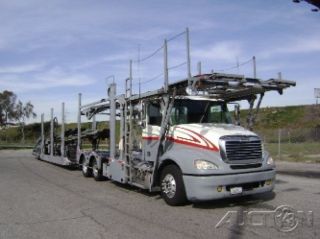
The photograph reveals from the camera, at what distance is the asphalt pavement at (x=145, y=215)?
25.7 ft

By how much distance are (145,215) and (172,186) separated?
47.3 inches

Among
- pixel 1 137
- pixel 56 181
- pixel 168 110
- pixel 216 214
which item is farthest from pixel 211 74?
pixel 1 137

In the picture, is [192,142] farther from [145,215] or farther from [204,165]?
[145,215]

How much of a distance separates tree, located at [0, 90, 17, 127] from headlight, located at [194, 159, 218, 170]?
283 feet

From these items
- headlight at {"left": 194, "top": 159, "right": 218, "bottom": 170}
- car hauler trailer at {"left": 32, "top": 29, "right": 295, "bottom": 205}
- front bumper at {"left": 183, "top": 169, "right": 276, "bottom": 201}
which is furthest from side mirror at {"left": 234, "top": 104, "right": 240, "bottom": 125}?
headlight at {"left": 194, "top": 159, "right": 218, "bottom": 170}

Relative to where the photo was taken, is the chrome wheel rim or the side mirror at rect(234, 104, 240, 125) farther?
the side mirror at rect(234, 104, 240, 125)

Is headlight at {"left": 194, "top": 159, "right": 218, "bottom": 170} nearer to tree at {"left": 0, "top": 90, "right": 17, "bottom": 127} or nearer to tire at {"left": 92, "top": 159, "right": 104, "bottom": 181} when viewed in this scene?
tire at {"left": 92, "top": 159, "right": 104, "bottom": 181}

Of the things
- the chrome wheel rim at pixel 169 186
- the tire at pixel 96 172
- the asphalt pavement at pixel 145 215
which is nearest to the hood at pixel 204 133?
the chrome wheel rim at pixel 169 186

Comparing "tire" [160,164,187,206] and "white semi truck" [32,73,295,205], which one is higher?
"white semi truck" [32,73,295,205]

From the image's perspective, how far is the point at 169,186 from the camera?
409 inches

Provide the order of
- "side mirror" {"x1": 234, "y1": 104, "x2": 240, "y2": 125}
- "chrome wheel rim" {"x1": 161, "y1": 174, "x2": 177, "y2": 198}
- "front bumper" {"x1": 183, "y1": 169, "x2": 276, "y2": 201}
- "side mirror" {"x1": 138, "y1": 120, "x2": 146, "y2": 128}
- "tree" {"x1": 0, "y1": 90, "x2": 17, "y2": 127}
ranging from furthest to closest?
"tree" {"x1": 0, "y1": 90, "x2": 17, "y2": 127}
"side mirror" {"x1": 234, "y1": 104, "x2": 240, "y2": 125}
"side mirror" {"x1": 138, "y1": 120, "x2": 146, "y2": 128}
"chrome wheel rim" {"x1": 161, "y1": 174, "x2": 177, "y2": 198}
"front bumper" {"x1": 183, "y1": 169, "x2": 276, "y2": 201}

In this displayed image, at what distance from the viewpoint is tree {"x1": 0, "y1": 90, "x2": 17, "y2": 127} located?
91000 mm

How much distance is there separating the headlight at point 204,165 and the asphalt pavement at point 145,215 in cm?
87

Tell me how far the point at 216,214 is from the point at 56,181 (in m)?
7.57
